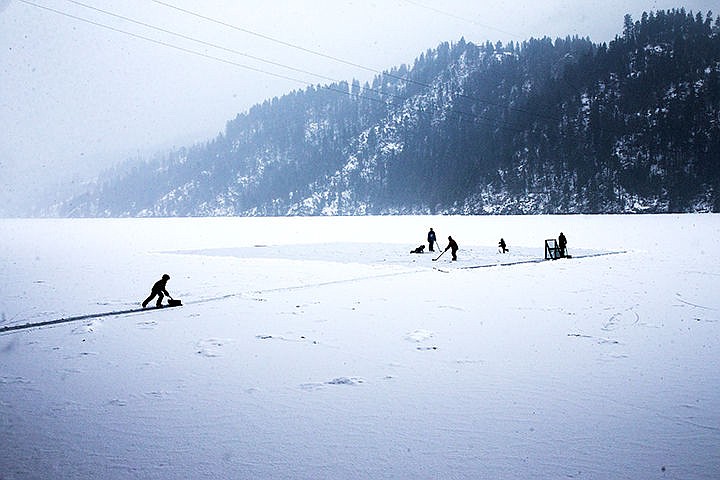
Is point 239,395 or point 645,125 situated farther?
point 645,125

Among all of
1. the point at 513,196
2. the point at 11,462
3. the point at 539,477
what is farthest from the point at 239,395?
the point at 513,196

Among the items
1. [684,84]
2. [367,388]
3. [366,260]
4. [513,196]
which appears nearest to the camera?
[367,388]

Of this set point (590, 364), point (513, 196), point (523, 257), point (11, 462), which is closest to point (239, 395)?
point (11, 462)

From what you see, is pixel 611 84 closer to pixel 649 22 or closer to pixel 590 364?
pixel 649 22

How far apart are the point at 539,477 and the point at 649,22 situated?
213 m

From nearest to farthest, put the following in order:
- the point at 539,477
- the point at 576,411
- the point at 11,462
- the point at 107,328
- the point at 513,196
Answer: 1. the point at 539,477
2. the point at 11,462
3. the point at 576,411
4. the point at 107,328
5. the point at 513,196

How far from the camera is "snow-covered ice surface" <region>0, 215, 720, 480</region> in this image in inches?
165

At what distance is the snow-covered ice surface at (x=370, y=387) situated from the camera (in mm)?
4195

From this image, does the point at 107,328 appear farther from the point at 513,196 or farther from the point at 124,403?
the point at 513,196

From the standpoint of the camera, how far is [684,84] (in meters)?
152

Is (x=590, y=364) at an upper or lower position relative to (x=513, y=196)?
lower

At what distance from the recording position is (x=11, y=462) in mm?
4141

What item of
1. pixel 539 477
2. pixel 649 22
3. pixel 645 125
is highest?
pixel 649 22

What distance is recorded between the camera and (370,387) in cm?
605
